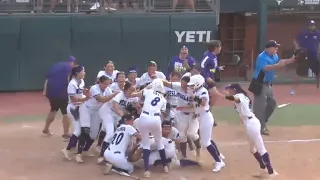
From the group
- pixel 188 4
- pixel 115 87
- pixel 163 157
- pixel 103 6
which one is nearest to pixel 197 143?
pixel 163 157

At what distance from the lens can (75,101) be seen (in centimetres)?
1090

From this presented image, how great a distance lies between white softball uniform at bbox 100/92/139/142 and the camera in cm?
1023

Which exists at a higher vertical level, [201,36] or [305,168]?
[201,36]

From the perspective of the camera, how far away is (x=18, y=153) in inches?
442

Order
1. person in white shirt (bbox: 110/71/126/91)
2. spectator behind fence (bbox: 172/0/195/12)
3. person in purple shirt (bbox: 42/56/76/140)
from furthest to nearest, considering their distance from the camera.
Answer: spectator behind fence (bbox: 172/0/195/12) → person in purple shirt (bbox: 42/56/76/140) → person in white shirt (bbox: 110/71/126/91)

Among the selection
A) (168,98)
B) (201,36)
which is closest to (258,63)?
(168,98)

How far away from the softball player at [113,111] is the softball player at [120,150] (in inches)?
18.9

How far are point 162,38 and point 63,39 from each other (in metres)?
3.19

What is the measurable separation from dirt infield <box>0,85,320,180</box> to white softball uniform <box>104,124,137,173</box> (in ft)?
0.71

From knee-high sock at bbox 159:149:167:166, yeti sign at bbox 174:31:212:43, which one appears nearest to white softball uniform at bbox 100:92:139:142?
knee-high sock at bbox 159:149:167:166

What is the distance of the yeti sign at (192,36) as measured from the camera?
2014 centimetres

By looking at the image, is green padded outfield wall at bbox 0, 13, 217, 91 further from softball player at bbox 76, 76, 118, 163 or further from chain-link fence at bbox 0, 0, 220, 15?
softball player at bbox 76, 76, 118, 163

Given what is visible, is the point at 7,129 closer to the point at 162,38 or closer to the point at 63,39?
the point at 63,39

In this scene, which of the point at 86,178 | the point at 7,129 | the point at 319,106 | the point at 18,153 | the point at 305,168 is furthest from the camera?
the point at 319,106
